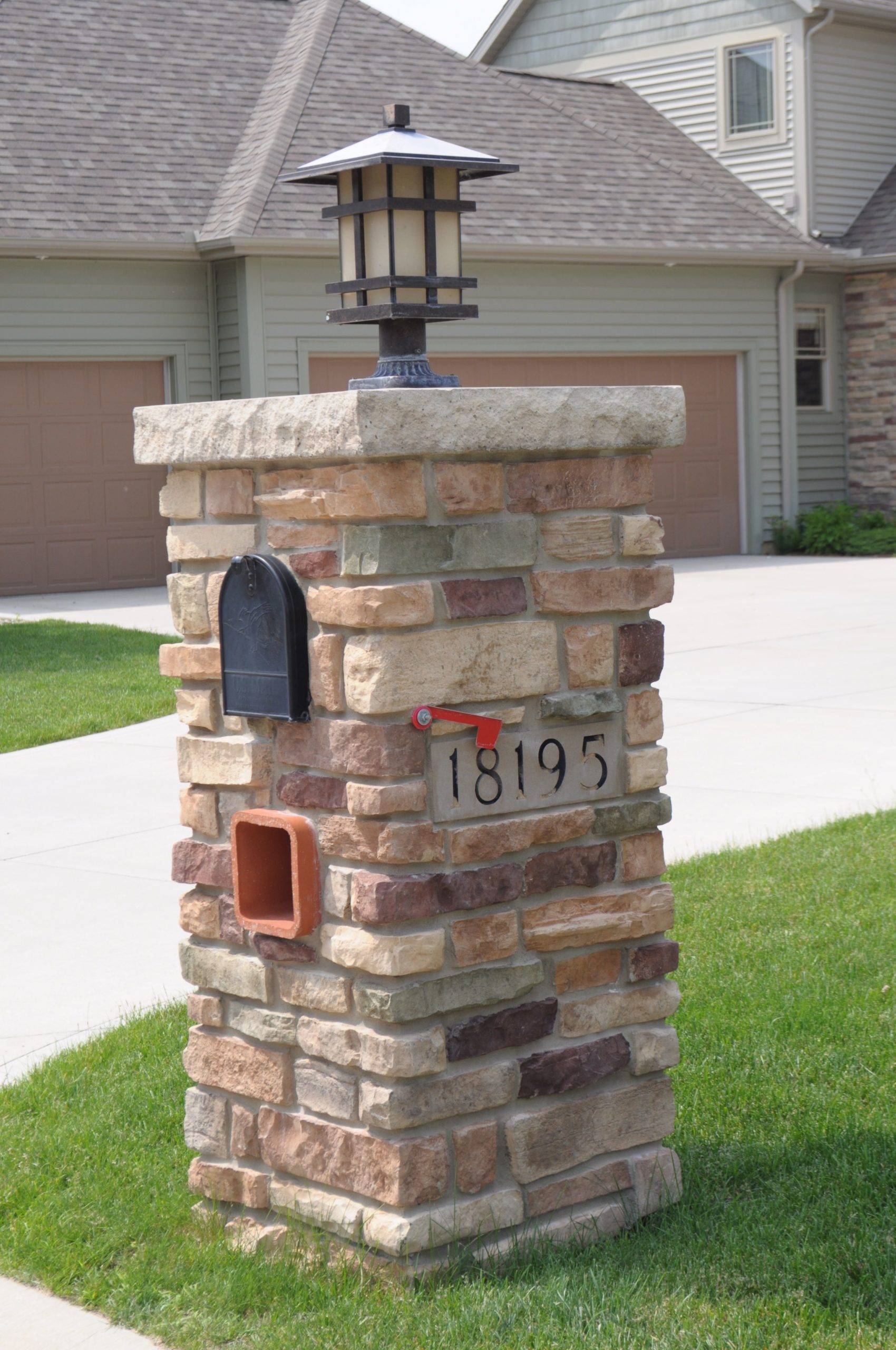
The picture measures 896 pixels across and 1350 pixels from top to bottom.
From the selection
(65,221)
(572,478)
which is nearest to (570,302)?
(65,221)

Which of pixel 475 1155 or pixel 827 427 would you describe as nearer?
pixel 475 1155

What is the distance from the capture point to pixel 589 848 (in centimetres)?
343

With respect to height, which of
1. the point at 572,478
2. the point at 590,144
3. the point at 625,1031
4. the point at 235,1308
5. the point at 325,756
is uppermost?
the point at 590,144

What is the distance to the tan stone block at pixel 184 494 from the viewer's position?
353 cm

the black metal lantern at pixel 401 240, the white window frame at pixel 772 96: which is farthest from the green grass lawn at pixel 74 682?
the white window frame at pixel 772 96

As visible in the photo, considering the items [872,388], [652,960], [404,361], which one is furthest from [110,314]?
[652,960]

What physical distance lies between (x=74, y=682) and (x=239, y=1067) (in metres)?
7.72

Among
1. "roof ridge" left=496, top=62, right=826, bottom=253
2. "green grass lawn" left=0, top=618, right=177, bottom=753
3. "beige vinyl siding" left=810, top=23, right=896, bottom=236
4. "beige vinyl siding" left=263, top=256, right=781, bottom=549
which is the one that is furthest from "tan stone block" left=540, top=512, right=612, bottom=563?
"beige vinyl siding" left=810, top=23, right=896, bottom=236

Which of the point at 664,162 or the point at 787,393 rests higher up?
the point at 664,162

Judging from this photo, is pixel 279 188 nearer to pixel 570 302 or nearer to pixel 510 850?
pixel 570 302

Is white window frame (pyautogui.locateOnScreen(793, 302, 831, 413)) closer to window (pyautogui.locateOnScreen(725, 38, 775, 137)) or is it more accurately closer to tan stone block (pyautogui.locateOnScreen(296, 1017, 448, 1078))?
window (pyautogui.locateOnScreen(725, 38, 775, 137))

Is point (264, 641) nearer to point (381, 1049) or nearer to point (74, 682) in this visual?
point (381, 1049)

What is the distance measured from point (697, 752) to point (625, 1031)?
489 centimetres

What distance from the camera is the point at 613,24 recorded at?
74.8 ft
